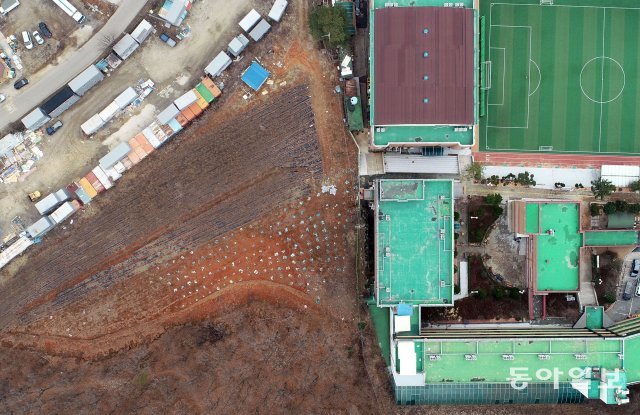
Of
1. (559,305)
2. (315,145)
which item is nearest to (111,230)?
(315,145)

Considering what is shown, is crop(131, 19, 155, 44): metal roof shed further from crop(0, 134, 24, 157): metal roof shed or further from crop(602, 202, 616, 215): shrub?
crop(602, 202, 616, 215): shrub

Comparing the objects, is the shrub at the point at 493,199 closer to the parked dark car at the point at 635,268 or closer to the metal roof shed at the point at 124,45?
the parked dark car at the point at 635,268

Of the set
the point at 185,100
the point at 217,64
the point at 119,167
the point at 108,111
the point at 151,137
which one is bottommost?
the point at 119,167

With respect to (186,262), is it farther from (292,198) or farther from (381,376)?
(381,376)

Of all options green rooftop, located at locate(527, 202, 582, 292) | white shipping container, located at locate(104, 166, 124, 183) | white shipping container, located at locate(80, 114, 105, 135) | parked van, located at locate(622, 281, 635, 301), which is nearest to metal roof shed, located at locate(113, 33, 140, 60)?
white shipping container, located at locate(80, 114, 105, 135)

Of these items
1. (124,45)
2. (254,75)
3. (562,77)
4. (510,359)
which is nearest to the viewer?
(510,359)

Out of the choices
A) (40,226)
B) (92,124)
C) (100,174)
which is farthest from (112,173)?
(40,226)

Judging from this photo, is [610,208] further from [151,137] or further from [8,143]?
[8,143]
